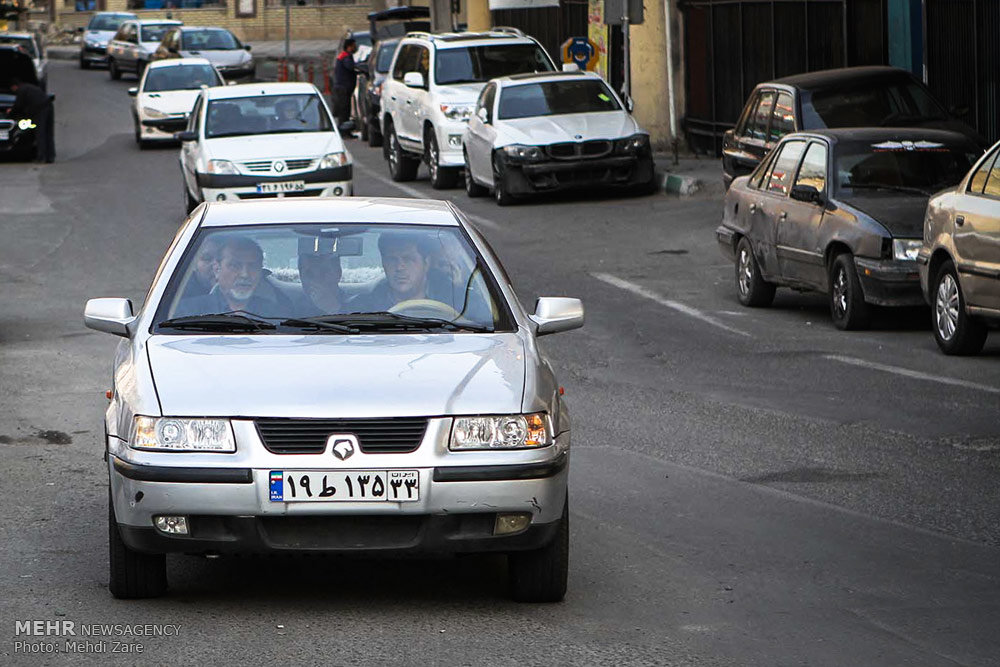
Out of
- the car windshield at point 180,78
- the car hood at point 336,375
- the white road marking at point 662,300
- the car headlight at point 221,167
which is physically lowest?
the white road marking at point 662,300

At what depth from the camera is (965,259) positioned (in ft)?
40.9

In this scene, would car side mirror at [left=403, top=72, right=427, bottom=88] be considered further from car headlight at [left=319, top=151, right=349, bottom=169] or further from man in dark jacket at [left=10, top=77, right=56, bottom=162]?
man in dark jacket at [left=10, top=77, right=56, bottom=162]

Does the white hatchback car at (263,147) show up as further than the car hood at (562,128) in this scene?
No

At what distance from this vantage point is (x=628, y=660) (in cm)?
580

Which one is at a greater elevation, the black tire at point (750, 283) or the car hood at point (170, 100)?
the car hood at point (170, 100)

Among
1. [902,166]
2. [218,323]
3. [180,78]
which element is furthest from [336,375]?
[180,78]

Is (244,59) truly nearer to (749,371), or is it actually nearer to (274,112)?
(274,112)

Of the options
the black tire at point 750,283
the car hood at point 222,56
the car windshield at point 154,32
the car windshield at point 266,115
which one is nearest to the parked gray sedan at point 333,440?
the black tire at point 750,283

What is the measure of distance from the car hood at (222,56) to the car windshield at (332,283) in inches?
1663

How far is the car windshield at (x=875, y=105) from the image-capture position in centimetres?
1908

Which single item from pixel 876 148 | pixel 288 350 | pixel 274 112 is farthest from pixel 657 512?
pixel 274 112

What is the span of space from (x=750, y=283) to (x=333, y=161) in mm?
7604

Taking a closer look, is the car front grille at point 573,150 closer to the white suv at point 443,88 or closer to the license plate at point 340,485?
the white suv at point 443,88

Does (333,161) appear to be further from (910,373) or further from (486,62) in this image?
(910,373)
